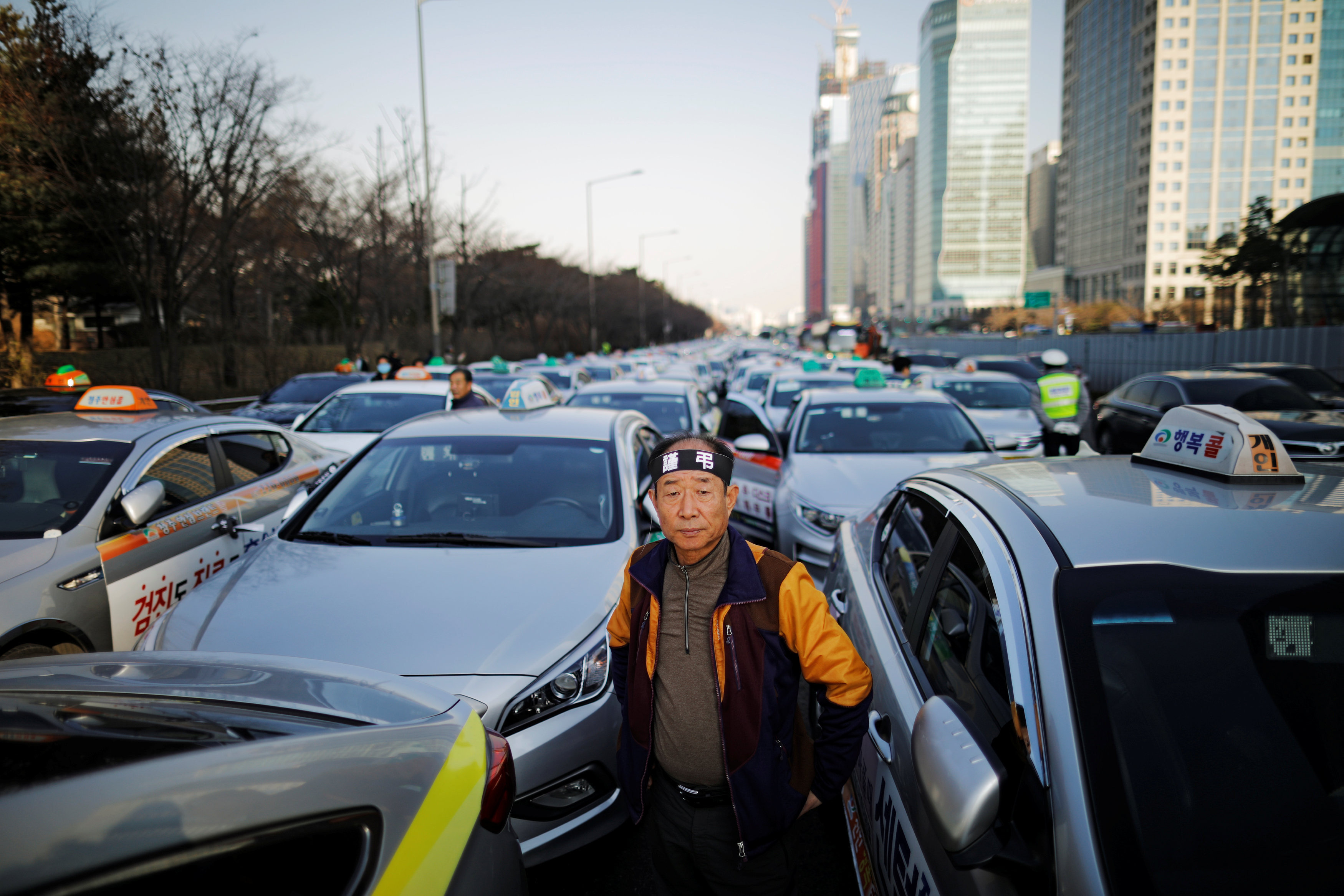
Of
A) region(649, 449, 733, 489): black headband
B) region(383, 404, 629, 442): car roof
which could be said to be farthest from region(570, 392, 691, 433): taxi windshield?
region(649, 449, 733, 489): black headband

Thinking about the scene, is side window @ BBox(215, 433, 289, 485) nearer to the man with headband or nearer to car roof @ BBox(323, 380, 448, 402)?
car roof @ BBox(323, 380, 448, 402)

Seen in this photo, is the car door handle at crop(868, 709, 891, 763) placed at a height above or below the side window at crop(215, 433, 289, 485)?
below

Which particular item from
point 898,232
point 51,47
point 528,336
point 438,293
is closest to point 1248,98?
point 898,232

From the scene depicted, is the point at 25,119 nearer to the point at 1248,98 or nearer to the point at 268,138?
the point at 268,138

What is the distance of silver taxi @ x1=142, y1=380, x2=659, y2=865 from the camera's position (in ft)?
8.90

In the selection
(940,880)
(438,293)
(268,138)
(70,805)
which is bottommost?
(940,880)

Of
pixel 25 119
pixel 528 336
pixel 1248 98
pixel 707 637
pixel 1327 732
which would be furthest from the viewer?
pixel 1248 98

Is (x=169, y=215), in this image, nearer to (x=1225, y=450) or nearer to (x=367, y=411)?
(x=367, y=411)

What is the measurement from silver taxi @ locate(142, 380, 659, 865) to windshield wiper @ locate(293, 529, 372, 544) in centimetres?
1

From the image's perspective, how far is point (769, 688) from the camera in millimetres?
1919

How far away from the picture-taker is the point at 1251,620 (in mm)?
1748

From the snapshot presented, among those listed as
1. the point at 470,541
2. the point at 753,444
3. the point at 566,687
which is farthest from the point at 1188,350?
the point at 566,687

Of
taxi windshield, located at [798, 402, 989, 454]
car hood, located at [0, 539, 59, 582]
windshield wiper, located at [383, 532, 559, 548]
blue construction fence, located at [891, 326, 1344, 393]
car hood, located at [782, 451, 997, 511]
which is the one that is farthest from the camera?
blue construction fence, located at [891, 326, 1344, 393]

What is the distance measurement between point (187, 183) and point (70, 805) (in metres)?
19.4
